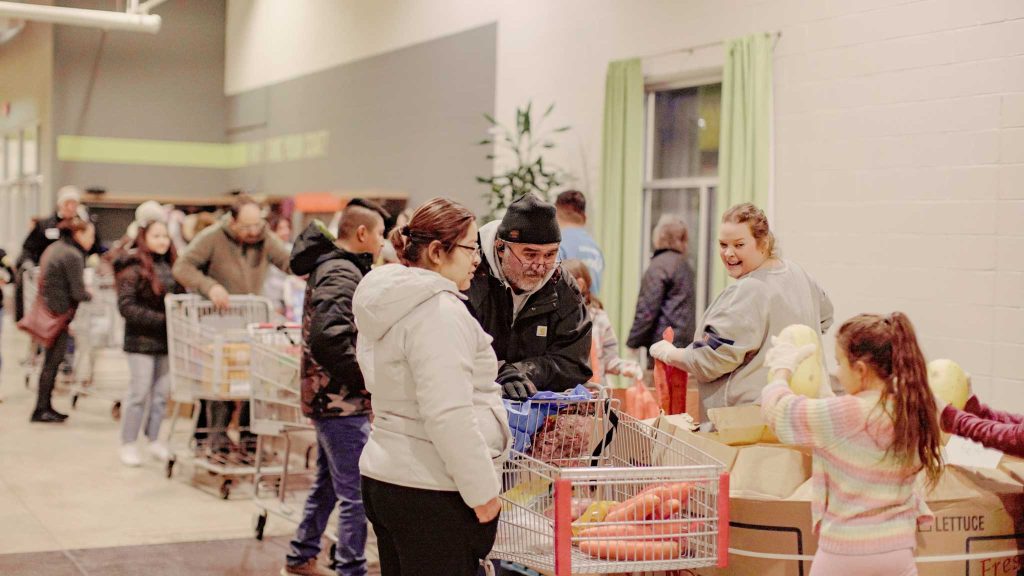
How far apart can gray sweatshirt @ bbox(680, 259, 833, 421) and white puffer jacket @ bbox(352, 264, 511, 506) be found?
1.09m

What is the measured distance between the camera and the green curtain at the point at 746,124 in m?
6.81

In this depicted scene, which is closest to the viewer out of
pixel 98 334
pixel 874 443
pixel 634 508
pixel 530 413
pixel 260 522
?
pixel 874 443

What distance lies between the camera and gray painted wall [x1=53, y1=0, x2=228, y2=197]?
16172 mm

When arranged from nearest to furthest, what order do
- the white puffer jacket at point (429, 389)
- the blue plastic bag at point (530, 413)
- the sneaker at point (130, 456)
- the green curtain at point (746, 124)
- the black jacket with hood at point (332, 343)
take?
the white puffer jacket at point (429, 389) → the blue plastic bag at point (530, 413) → the black jacket with hood at point (332, 343) → the green curtain at point (746, 124) → the sneaker at point (130, 456)

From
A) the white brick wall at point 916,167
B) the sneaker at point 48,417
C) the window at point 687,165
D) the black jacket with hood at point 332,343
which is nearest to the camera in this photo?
the black jacket with hood at point 332,343

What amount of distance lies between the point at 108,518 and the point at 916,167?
15.3ft

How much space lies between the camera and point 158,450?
23.8 ft

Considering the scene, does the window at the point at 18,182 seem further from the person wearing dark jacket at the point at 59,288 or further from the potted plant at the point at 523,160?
the potted plant at the point at 523,160

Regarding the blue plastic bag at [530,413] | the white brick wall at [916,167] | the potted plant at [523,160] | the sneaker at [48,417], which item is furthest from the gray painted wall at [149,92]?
the blue plastic bag at [530,413]

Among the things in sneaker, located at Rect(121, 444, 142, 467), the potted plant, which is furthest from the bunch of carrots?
the potted plant

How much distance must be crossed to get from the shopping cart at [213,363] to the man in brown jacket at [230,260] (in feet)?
0.27

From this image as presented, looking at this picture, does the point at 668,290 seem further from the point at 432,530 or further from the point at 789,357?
the point at 432,530

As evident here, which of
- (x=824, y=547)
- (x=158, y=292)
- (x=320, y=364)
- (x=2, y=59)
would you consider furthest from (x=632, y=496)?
(x=2, y=59)

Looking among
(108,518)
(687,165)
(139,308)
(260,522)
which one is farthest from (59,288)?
(687,165)
